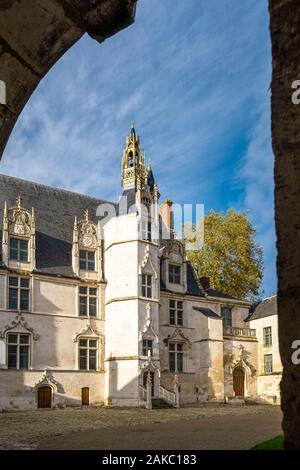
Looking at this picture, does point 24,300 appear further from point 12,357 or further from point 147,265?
point 147,265

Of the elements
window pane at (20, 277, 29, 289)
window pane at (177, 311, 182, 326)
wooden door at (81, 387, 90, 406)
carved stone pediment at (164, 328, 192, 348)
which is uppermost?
window pane at (20, 277, 29, 289)

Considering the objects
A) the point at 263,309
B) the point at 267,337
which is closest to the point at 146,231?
the point at 263,309

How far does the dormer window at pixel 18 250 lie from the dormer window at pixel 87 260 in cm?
351

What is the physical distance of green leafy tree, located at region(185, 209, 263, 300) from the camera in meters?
45.7

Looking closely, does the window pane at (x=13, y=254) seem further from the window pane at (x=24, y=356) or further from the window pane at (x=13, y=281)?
the window pane at (x=24, y=356)

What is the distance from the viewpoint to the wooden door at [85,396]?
29.9 m

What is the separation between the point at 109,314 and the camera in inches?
1232

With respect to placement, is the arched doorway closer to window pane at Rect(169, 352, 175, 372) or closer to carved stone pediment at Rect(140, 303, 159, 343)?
window pane at Rect(169, 352, 175, 372)

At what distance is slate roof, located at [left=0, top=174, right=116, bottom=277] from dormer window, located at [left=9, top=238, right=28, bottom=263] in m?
0.87

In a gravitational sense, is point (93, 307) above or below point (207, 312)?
→ above

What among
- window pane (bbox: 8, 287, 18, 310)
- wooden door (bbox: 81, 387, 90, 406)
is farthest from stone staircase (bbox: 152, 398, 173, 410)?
window pane (bbox: 8, 287, 18, 310)

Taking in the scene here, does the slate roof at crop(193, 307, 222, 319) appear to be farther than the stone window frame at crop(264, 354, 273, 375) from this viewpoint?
No

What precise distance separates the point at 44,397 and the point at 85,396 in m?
2.62

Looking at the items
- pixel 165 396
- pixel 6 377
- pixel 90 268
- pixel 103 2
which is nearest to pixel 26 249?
pixel 90 268
